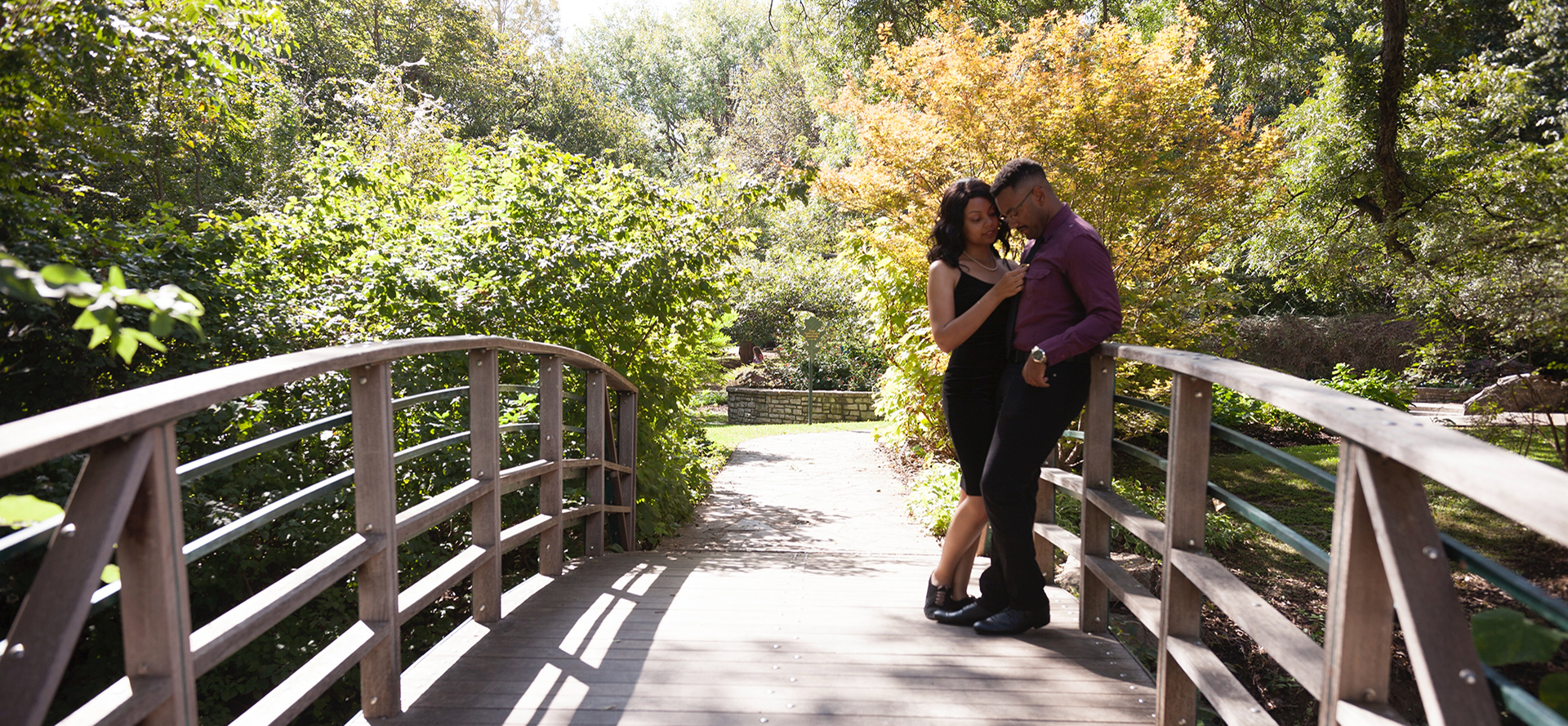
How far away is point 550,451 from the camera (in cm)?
442

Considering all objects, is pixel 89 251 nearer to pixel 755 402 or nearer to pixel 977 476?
pixel 977 476

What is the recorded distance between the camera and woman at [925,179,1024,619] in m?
3.50

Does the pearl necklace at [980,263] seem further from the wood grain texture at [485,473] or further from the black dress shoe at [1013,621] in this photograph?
the wood grain texture at [485,473]

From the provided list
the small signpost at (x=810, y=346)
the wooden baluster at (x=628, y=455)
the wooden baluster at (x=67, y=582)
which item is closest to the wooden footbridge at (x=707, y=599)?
the wooden baluster at (x=67, y=582)

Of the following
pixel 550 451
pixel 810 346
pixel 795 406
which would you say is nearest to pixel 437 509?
pixel 550 451

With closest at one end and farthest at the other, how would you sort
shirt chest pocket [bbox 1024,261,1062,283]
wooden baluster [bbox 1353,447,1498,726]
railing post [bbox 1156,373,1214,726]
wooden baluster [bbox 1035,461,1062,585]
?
1. wooden baluster [bbox 1353,447,1498,726]
2. railing post [bbox 1156,373,1214,726]
3. shirt chest pocket [bbox 1024,261,1062,283]
4. wooden baluster [bbox 1035,461,1062,585]

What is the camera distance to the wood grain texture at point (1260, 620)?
6.51 feet

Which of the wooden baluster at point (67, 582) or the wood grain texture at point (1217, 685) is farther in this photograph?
the wood grain texture at point (1217, 685)

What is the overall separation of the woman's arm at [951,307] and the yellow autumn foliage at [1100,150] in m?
4.45

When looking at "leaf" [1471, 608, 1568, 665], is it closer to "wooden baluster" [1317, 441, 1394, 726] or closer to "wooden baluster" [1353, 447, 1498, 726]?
"wooden baluster" [1353, 447, 1498, 726]

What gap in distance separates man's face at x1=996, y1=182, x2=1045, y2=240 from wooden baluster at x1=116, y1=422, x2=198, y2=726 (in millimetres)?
2670

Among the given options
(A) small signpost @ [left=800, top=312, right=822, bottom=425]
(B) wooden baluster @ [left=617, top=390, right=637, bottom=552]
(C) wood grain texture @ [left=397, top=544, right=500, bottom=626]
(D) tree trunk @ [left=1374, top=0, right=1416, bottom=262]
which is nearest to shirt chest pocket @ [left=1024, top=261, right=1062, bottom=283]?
(C) wood grain texture @ [left=397, top=544, right=500, bottom=626]

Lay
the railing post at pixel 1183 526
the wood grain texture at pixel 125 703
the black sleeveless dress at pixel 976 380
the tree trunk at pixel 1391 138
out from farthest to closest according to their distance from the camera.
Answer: the tree trunk at pixel 1391 138 < the black sleeveless dress at pixel 976 380 < the railing post at pixel 1183 526 < the wood grain texture at pixel 125 703

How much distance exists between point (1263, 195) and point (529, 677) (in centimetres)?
1129
